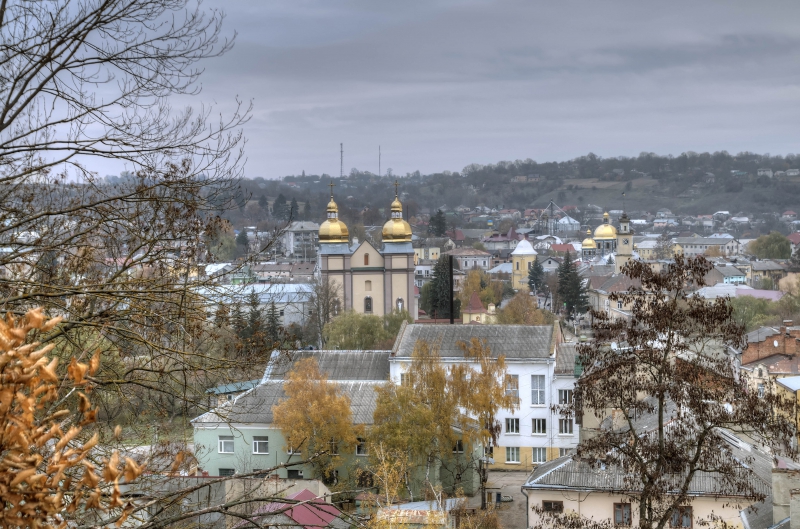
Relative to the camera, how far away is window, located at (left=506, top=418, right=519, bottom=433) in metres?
23.6

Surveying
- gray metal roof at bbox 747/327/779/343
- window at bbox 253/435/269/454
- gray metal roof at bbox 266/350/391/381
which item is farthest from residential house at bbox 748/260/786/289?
window at bbox 253/435/269/454

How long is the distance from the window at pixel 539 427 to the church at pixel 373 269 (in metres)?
23.3

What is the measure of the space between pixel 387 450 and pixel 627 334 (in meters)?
9.45

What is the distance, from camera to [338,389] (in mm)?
20859

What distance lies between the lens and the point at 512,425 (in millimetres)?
23609

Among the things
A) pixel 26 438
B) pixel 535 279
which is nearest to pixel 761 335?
pixel 26 438

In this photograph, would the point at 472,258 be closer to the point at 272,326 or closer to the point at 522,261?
the point at 522,261

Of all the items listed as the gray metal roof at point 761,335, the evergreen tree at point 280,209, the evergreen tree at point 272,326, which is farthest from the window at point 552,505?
the evergreen tree at point 280,209

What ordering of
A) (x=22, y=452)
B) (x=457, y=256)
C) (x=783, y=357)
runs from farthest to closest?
(x=457, y=256) → (x=783, y=357) → (x=22, y=452)

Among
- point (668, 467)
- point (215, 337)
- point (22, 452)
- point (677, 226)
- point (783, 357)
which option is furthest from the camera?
point (677, 226)

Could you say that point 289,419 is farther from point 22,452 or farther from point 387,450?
point 22,452

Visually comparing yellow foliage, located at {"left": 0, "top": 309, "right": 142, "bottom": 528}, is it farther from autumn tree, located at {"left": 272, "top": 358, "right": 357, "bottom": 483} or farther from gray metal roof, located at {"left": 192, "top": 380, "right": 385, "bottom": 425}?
gray metal roof, located at {"left": 192, "top": 380, "right": 385, "bottom": 425}

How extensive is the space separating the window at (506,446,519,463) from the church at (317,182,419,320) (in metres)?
23.1

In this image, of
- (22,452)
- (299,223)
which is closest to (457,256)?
(299,223)
